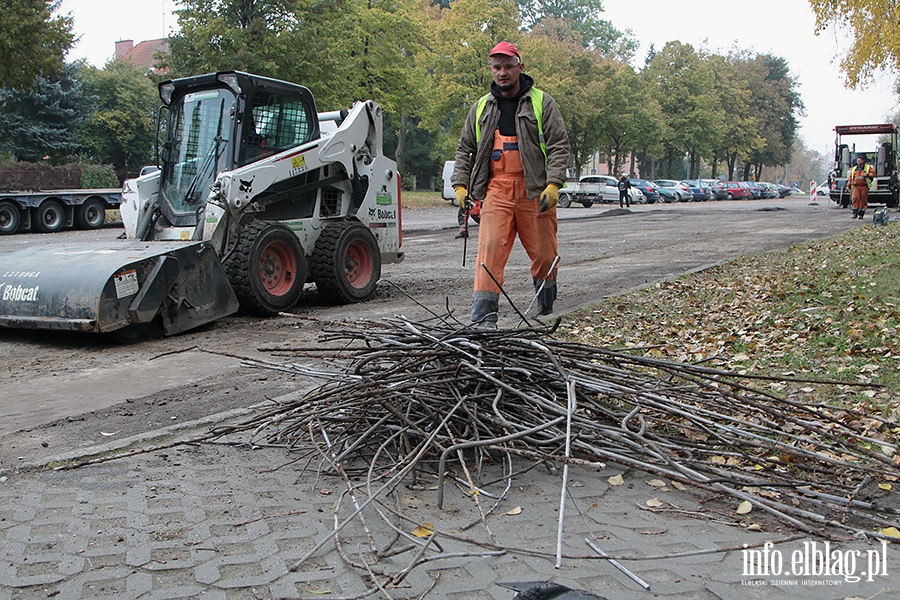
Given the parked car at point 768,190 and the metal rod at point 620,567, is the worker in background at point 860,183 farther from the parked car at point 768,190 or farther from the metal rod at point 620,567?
the parked car at point 768,190

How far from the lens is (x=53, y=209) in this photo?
25000mm

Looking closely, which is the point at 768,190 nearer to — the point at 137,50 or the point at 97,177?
the point at 97,177

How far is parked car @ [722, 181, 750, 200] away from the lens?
62112mm

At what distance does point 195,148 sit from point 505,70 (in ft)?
14.2

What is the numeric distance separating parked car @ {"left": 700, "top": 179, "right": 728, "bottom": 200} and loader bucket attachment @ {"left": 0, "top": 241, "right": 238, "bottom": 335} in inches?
2218

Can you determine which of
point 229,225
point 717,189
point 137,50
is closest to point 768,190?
point 717,189

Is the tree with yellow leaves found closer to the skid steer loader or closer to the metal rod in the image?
the skid steer loader

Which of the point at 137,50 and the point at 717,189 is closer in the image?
the point at 717,189

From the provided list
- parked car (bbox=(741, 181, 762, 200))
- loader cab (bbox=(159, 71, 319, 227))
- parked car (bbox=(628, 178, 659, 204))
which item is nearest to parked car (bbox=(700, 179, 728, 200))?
parked car (bbox=(741, 181, 762, 200))

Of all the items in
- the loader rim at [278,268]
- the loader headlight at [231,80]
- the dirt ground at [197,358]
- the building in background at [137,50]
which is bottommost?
the dirt ground at [197,358]

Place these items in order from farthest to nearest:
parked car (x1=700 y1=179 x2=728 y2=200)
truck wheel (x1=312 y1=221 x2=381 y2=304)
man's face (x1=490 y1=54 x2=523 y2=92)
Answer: parked car (x1=700 y1=179 x2=728 y2=200)
truck wheel (x1=312 y1=221 x2=381 y2=304)
man's face (x1=490 y1=54 x2=523 y2=92)

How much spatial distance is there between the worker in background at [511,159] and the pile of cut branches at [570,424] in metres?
2.46

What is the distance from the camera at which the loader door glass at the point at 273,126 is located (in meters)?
9.12

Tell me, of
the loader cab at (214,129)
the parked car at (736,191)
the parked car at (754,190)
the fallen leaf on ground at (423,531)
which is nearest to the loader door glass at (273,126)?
the loader cab at (214,129)
